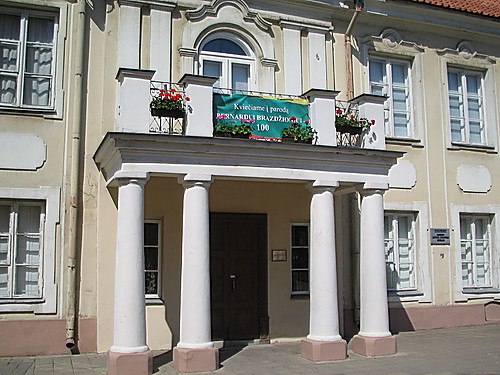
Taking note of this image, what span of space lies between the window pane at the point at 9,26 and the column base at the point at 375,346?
8.44 meters

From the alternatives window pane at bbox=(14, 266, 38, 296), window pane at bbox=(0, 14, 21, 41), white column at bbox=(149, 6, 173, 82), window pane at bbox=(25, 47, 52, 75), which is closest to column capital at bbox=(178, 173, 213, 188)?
white column at bbox=(149, 6, 173, 82)

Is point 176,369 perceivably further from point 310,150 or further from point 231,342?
point 310,150

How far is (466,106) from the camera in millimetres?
15414

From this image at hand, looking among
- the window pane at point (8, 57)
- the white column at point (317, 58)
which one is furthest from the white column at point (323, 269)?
the window pane at point (8, 57)

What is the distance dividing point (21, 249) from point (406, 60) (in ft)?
31.6

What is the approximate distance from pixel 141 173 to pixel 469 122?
9.33m

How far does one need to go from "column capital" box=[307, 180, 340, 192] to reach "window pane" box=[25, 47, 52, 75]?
5369mm

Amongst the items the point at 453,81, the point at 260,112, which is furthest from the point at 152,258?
the point at 453,81

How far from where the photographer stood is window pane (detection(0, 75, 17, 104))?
1150cm

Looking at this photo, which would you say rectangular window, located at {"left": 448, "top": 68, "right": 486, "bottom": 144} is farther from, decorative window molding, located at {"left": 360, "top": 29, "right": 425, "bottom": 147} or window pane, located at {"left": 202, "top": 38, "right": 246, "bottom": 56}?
window pane, located at {"left": 202, "top": 38, "right": 246, "bottom": 56}

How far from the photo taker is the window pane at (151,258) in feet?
39.2

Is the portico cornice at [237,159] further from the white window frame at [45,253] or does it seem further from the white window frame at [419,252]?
the white window frame at [419,252]

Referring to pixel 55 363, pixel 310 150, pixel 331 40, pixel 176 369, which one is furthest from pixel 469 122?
pixel 55 363

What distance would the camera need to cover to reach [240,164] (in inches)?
409
